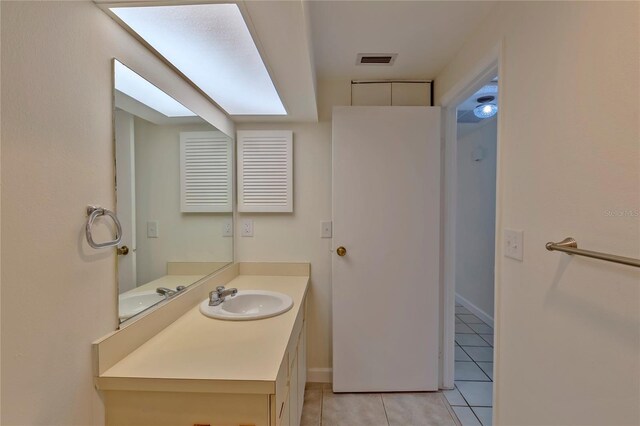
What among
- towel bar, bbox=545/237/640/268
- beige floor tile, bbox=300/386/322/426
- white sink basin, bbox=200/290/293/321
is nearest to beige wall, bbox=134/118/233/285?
white sink basin, bbox=200/290/293/321

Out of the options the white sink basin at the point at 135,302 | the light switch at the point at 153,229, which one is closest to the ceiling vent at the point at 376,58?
the light switch at the point at 153,229

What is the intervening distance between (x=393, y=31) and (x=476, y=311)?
3397 millimetres

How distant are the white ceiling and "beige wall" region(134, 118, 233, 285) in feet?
2.92

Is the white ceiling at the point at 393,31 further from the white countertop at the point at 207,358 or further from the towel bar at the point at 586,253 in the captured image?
the white countertop at the point at 207,358

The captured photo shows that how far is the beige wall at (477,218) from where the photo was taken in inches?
127

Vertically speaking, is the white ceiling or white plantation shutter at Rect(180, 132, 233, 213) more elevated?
the white ceiling

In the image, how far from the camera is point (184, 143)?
4.81ft

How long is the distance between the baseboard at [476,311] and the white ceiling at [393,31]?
9.27 ft

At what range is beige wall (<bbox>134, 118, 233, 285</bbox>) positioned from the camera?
1125mm

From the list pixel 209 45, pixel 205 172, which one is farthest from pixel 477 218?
pixel 209 45

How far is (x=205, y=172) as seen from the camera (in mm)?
1678

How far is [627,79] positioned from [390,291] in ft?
5.13

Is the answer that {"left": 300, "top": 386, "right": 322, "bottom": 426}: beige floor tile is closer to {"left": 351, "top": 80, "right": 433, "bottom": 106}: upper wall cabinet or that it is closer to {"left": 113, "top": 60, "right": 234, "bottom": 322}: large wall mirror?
{"left": 113, "top": 60, "right": 234, "bottom": 322}: large wall mirror

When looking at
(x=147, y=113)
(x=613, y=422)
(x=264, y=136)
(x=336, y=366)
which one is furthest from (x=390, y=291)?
(x=147, y=113)
